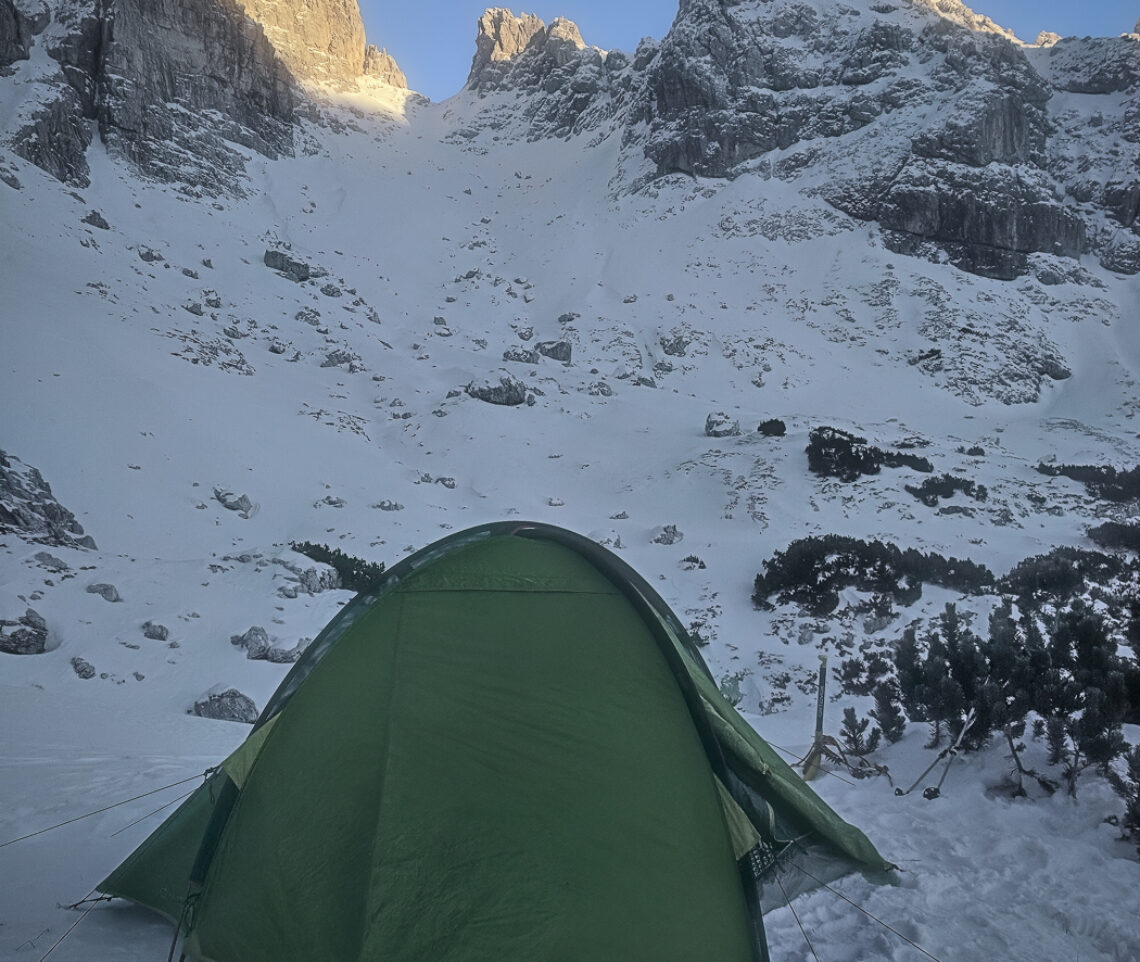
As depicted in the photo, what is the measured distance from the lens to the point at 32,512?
10742mm

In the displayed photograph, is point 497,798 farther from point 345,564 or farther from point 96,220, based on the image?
point 96,220

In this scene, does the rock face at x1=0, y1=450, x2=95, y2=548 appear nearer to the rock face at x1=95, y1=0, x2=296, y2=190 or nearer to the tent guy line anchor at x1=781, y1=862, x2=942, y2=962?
the tent guy line anchor at x1=781, y1=862, x2=942, y2=962

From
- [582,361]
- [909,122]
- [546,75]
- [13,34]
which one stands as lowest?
[582,361]

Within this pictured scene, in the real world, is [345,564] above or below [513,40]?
below

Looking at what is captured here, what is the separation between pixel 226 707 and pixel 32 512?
6.00 meters

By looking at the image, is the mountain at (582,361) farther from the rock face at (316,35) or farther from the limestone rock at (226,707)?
the rock face at (316,35)

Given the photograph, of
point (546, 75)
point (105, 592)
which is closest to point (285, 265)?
point (105, 592)

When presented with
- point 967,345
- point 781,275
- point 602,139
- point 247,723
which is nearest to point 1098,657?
point 247,723

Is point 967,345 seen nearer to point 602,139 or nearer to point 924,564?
point 924,564

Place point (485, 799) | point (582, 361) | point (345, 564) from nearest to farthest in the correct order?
point (485, 799) < point (345, 564) < point (582, 361)

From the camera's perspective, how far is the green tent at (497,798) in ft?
7.95

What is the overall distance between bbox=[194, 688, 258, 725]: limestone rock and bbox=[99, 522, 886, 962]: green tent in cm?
451

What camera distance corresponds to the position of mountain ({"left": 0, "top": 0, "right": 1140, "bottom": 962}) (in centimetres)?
557

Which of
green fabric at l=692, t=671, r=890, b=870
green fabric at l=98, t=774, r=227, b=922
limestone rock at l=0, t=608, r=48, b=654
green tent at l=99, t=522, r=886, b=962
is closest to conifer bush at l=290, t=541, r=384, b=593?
limestone rock at l=0, t=608, r=48, b=654
